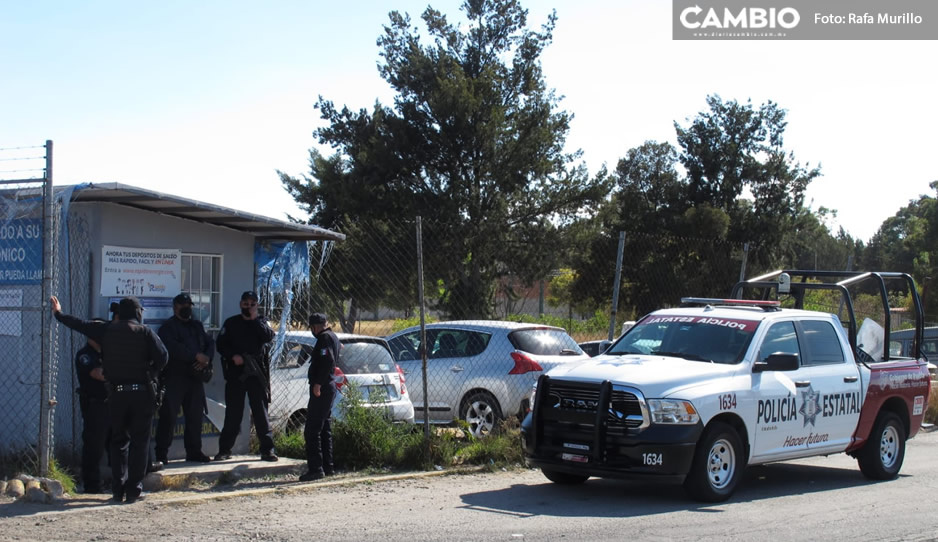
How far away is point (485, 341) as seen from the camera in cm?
1251

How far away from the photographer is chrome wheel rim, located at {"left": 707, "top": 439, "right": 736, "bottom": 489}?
330 inches

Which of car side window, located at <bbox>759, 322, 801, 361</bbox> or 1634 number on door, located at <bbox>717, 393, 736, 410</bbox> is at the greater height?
car side window, located at <bbox>759, 322, 801, 361</bbox>

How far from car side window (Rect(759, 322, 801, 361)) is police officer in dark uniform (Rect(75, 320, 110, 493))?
6.02 metres

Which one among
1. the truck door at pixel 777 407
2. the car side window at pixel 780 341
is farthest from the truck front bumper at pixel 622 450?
the car side window at pixel 780 341

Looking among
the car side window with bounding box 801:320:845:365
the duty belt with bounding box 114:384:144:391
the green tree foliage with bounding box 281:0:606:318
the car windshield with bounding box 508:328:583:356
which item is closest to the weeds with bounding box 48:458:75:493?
the duty belt with bounding box 114:384:144:391

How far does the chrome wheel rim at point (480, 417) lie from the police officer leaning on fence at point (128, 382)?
5160 mm

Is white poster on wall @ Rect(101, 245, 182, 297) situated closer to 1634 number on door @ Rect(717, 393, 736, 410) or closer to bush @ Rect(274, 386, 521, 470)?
bush @ Rect(274, 386, 521, 470)

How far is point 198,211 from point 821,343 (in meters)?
6.45

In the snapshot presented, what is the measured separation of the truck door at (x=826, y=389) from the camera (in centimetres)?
927

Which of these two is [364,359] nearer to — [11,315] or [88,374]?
[88,374]

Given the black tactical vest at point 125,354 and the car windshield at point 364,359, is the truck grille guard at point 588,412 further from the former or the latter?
the black tactical vest at point 125,354

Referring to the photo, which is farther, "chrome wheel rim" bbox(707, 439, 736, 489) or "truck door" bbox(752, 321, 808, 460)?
"truck door" bbox(752, 321, 808, 460)

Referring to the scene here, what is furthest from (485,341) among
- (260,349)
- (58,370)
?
(58,370)

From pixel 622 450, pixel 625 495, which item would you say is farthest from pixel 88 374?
pixel 625 495
